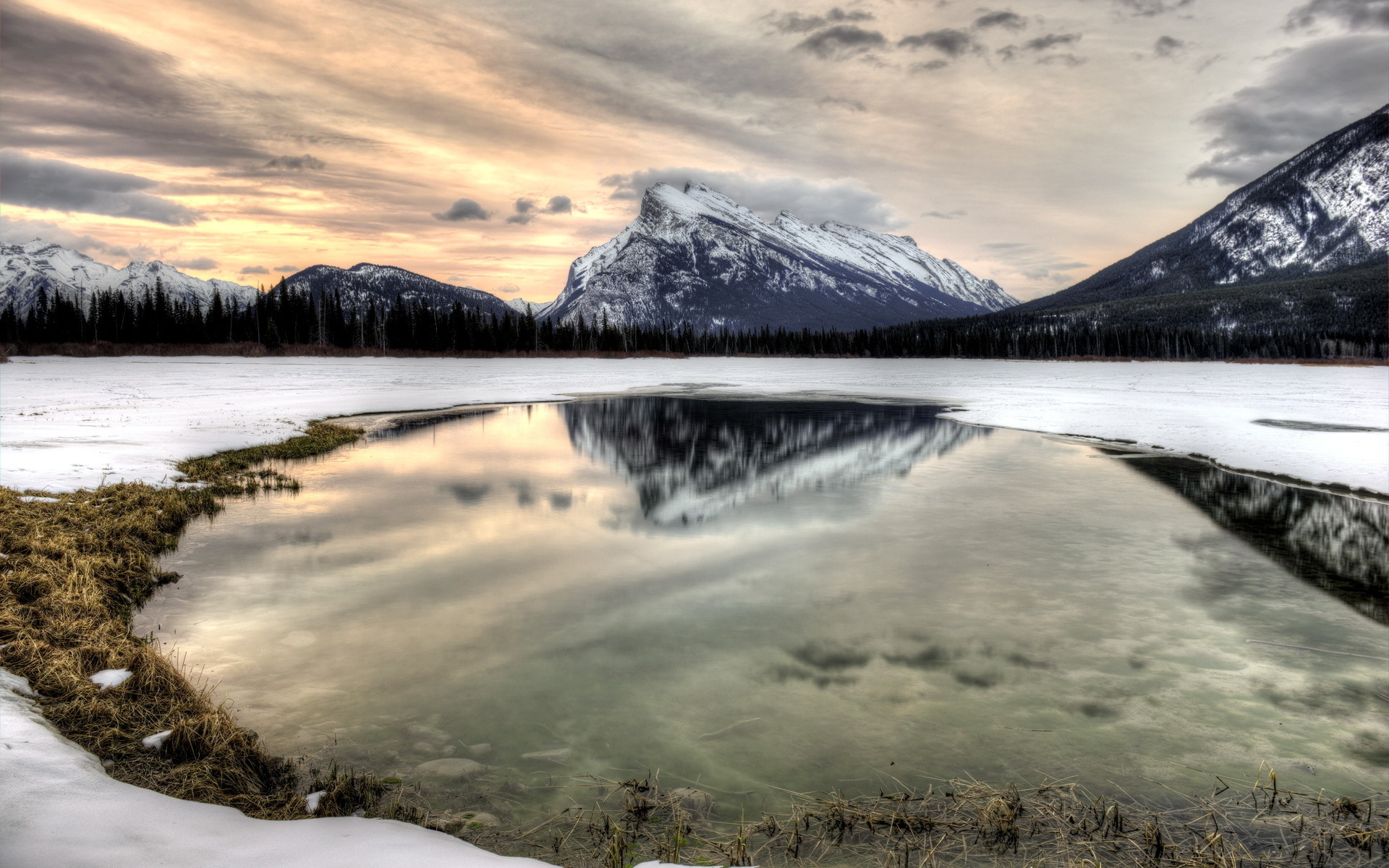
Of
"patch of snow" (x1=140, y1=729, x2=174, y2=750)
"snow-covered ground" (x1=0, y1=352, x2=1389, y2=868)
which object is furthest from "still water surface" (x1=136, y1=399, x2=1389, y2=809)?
"snow-covered ground" (x1=0, y1=352, x2=1389, y2=868)

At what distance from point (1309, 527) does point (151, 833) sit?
17.9 m

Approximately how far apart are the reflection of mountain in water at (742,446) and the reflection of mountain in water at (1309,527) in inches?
295

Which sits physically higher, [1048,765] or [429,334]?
[429,334]

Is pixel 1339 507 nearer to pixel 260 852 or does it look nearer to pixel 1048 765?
pixel 1048 765

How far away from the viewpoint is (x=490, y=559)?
1195cm

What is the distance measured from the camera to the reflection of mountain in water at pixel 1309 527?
10.7 m

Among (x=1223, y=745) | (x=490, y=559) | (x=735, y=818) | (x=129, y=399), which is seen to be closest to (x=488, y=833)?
(x=735, y=818)

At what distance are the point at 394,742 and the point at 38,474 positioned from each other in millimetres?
14235

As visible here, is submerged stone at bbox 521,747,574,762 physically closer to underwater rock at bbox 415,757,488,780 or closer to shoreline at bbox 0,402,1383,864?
underwater rock at bbox 415,757,488,780

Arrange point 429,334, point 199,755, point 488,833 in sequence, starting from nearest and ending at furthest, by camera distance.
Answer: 1. point 488,833
2. point 199,755
3. point 429,334

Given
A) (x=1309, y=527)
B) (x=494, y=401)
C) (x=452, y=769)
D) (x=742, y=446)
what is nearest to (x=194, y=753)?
(x=452, y=769)

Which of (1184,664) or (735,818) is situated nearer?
(735,818)

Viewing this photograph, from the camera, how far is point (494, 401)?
47.6 m

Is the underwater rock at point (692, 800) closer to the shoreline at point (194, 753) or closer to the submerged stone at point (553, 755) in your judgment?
the shoreline at point (194, 753)
